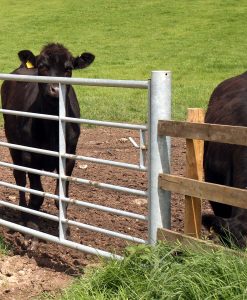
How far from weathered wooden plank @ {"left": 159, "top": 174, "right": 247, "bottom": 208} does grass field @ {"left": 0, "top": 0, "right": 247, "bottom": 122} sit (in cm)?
1194

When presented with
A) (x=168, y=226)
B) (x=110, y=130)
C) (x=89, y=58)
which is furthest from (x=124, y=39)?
(x=168, y=226)

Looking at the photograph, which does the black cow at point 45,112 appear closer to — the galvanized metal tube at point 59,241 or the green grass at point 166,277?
the galvanized metal tube at point 59,241

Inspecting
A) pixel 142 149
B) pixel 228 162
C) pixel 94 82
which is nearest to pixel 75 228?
pixel 228 162

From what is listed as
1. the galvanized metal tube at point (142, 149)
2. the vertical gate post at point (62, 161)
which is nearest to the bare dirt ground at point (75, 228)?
the vertical gate post at point (62, 161)

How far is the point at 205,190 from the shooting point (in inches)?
197

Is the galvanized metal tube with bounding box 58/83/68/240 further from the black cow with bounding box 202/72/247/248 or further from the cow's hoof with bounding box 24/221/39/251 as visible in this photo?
the black cow with bounding box 202/72/247/248

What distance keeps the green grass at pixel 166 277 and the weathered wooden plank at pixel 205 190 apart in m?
0.35

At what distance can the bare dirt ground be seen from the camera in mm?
6020

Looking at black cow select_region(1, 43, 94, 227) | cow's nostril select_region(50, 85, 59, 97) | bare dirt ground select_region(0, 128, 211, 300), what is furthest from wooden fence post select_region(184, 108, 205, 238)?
black cow select_region(1, 43, 94, 227)

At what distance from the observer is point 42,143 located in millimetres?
7824

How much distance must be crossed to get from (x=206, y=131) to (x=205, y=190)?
40 cm

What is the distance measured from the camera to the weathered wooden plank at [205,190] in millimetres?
4746

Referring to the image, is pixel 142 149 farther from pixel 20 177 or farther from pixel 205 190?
pixel 20 177

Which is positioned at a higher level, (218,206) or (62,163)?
(62,163)
